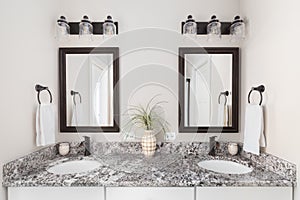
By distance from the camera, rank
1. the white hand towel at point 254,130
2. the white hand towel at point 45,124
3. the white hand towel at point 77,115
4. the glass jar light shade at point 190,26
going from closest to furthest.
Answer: the white hand towel at point 254,130 < the white hand towel at point 45,124 < the glass jar light shade at point 190,26 < the white hand towel at point 77,115

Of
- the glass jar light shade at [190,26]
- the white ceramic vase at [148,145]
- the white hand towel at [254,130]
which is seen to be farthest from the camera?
the glass jar light shade at [190,26]

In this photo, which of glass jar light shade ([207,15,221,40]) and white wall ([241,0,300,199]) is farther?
glass jar light shade ([207,15,221,40])

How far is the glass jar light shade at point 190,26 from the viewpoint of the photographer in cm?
265

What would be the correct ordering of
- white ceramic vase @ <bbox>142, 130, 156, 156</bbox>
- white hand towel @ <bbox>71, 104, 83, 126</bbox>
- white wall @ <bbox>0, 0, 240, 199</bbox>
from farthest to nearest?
1. white hand towel @ <bbox>71, 104, 83, 126</bbox>
2. white ceramic vase @ <bbox>142, 130, 156, 156</bbox>
3. white wall @ <bbox>0, 0, 240, 199</bbox>

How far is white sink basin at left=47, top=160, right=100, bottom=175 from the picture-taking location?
234cm

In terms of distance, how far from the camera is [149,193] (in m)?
1.91

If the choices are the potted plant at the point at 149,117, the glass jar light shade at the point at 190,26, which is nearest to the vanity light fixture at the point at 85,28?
the glass jar light shade at the point at 190,26

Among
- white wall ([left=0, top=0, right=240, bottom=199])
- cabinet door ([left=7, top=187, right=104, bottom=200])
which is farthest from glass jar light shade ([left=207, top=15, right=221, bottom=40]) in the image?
cabinet door ([left=7, top=187, right=104, bottom=200])

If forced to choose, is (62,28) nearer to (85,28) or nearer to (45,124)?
(85,28)

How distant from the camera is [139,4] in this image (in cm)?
272

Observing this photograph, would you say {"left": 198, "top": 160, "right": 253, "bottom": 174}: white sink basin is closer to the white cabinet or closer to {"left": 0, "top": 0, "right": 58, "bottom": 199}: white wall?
the white cabinet

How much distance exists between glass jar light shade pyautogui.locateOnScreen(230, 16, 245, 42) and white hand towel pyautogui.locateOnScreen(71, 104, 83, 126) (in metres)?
1.59

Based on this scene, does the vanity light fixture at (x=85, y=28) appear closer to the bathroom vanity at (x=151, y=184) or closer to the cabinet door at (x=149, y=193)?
the bathroom vanity at (x=151, y=184)

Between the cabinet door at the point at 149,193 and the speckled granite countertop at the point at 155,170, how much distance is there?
0.11ft
